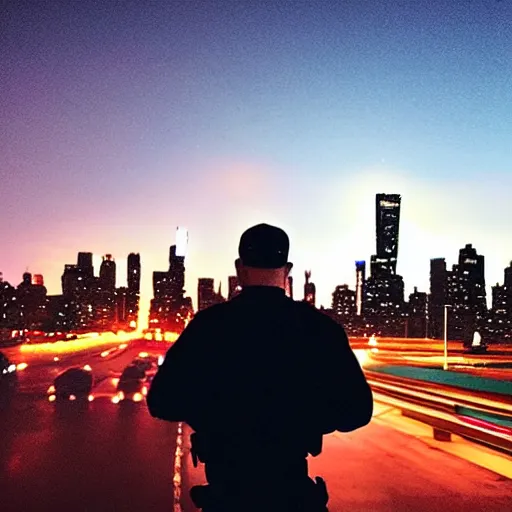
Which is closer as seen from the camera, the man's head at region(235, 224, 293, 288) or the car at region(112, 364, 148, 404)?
the man's head at region(235, 224, 293, 288)

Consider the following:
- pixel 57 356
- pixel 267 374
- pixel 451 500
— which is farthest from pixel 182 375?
pixel 57 356

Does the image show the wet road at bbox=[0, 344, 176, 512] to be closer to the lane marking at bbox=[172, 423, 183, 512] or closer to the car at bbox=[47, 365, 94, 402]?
the lane marking at bbox=[172, 423, 183, 512]

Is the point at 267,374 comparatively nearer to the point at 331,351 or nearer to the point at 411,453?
the point at 331,351

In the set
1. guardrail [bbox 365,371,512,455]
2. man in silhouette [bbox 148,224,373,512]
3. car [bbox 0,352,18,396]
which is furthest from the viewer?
car [bbox 0,352,18,396]

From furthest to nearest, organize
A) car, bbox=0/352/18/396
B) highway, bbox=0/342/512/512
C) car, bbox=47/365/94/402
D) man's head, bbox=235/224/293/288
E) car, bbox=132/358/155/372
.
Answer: car, bbox=132/358/155/372, car, bbox=0/352/18/396, car, bbox=47/365/94/402, highway, bbox=0/342/512/512, man's head, bbox=235/224/293/288

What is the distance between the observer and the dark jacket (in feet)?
8.46

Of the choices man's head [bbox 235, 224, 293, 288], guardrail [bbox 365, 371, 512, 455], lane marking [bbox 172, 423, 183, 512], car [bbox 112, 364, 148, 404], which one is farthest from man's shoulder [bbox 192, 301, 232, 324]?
car [bbox 112, 364, 148, 404]

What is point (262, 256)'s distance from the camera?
109 inches

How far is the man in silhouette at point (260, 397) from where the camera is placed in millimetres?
2539

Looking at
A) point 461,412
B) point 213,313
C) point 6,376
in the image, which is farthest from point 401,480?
point 6,376

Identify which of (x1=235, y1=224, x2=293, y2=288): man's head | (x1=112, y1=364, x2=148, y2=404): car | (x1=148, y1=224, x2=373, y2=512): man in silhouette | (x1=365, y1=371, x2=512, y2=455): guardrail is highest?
(x1=235, y1=224, x2=293, y2=288): man's head

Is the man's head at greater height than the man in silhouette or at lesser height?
greater

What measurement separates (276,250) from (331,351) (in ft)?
1.53

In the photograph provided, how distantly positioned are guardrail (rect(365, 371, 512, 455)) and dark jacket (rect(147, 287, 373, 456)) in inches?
336
